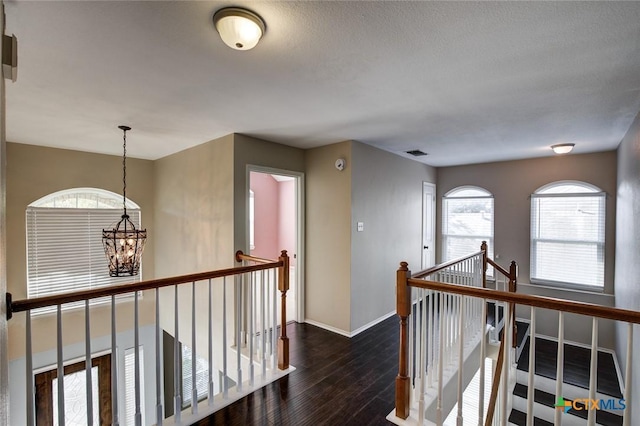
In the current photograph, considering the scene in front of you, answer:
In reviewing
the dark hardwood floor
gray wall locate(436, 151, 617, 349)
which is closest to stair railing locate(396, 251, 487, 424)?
the dark hardwood floor

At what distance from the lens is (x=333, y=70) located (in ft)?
6.59

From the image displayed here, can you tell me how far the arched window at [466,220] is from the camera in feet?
17.8

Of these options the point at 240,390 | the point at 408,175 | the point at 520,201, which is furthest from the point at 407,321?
the point at 520,201

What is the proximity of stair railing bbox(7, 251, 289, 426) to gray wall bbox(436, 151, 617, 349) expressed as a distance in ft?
13.8

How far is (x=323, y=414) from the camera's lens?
2264 millimetres

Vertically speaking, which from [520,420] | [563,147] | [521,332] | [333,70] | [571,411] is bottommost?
[520,420]

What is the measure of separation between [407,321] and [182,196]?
12.2 ft

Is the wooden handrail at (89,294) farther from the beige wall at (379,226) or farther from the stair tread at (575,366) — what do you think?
the stair tread at (575,366)

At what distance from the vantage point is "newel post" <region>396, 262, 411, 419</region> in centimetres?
214

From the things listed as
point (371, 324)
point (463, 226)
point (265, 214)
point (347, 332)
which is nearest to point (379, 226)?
point (371, 324)

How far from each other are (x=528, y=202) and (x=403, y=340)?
4.16m

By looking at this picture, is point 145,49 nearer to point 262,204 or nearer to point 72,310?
point 72,310

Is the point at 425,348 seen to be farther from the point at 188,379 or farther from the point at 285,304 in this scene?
the point at 188,379

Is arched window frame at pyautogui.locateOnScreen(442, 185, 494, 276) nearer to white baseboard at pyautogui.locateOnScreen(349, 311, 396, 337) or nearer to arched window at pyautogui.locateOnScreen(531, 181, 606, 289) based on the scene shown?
arched window at pyautogui.locateOnScreen(531, 181, 606, 289)
